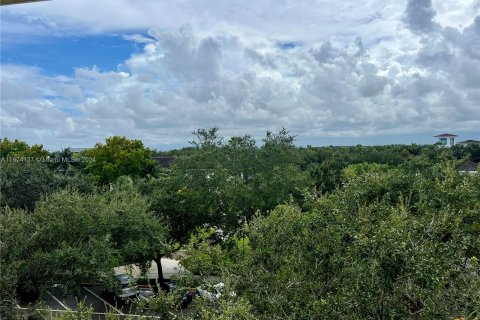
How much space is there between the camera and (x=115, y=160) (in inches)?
802

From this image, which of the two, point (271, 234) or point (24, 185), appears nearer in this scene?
point (271, 234)

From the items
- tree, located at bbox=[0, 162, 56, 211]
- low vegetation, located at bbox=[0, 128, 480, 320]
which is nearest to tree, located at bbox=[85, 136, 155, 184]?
low vegetation, located at bbox=[0, 128, 480, 320]

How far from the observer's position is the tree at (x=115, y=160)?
20.1 metres

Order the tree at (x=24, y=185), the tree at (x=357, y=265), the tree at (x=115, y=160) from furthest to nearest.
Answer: the tree at (x=115, y=160)
the tree at (x=24, y=185)
the tree at (x=357, y=265)

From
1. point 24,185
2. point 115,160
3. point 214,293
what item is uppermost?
point 115,160

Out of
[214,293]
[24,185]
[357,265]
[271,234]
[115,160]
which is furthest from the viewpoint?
[115,160]

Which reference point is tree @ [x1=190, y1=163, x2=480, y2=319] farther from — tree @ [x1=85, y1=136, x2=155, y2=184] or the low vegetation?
tree @ [x1=85, y1=136, x2=155, y2=184]

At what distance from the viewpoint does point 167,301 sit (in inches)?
149

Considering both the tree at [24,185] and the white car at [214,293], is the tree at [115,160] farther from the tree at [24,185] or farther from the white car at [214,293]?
the white car at [214,293]

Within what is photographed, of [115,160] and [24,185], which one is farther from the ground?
[115,160]

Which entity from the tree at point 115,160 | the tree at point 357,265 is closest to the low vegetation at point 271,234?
the tree at point 357,265

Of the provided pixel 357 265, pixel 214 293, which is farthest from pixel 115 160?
pixel 357 265

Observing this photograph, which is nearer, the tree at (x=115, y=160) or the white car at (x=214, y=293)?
the white car at (x=214, y=293)

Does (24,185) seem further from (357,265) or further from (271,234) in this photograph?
(357,265)
